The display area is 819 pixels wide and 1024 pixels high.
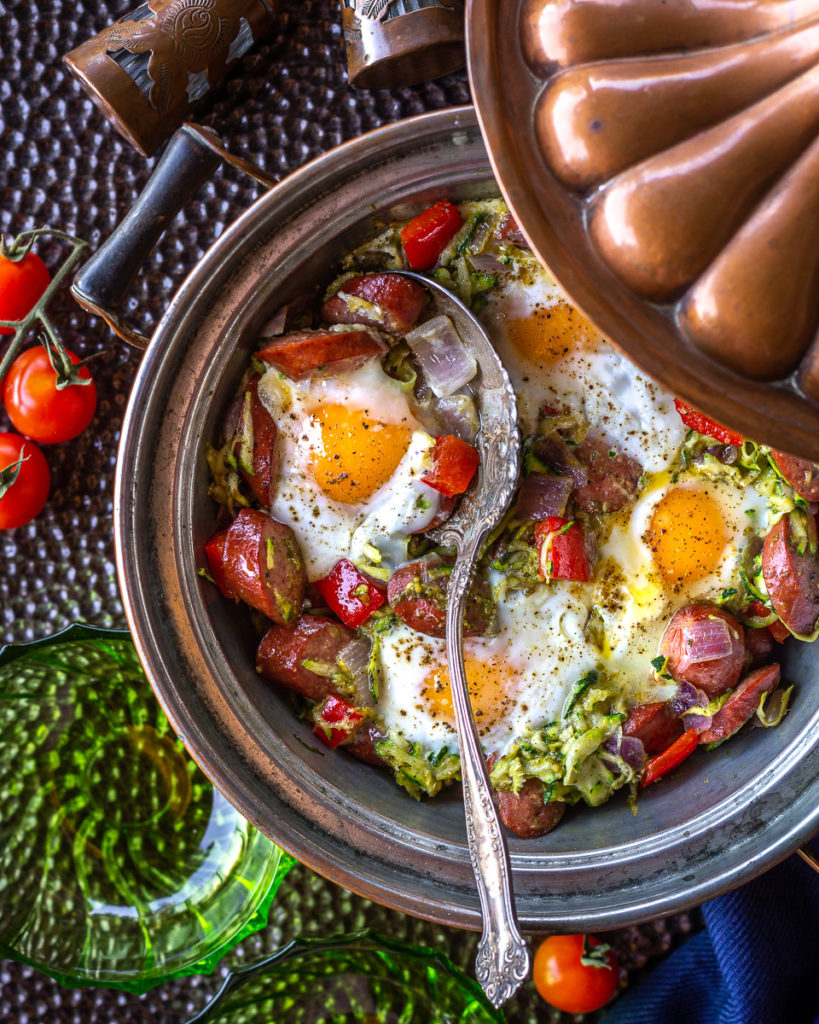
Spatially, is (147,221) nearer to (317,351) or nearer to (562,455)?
(317,351)

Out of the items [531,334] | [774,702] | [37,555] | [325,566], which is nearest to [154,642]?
[325,566]

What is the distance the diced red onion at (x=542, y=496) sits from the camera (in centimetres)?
254

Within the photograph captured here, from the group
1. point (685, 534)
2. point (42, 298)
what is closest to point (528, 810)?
point (685, 534)

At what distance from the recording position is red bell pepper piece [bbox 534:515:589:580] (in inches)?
Result: 98.4

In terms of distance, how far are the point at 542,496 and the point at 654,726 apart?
2.31 feet

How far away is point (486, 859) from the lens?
2.21m

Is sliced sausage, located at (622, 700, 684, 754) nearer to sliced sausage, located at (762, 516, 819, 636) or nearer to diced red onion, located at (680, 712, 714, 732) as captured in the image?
diced red onion, located at (680, 712, 714, 732)

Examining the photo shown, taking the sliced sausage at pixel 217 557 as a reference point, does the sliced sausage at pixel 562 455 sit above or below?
below

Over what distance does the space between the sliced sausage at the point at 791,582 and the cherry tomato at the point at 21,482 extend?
212cm

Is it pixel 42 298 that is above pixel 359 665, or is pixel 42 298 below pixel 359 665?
above

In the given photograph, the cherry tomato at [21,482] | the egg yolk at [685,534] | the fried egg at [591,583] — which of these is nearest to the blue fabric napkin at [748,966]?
the fried egg at [591,583]

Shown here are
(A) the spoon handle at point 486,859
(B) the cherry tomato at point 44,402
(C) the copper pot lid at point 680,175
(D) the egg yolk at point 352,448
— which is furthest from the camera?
(B) the cherry tomato at point 44,402

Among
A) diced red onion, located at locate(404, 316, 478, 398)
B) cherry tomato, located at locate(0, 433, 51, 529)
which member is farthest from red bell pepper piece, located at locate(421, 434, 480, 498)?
cherry tomato, located at locate(0, 433, 51, 529)

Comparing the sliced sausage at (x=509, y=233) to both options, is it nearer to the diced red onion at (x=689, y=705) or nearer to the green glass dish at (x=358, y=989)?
the diced red onion at (x=689, y=705)
